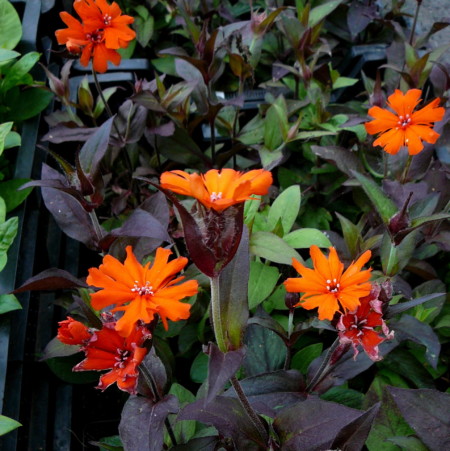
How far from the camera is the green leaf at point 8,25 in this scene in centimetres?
132

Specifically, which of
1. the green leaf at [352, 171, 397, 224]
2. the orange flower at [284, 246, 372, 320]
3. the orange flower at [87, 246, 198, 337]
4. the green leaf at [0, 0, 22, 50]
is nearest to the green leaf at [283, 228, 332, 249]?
the green leaf at [352, 171, 397, 224]

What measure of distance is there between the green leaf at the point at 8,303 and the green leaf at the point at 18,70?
1.93 ft

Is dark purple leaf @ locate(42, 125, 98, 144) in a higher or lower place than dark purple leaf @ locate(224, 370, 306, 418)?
higher

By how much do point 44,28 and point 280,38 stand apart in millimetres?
677

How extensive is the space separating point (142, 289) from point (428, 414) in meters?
0.42

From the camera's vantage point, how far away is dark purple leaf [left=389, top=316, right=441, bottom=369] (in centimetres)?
82

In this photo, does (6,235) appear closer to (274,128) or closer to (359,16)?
(274,128)

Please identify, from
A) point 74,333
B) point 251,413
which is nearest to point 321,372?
point 251,413

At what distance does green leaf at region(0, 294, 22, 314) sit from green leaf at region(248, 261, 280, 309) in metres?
0.39

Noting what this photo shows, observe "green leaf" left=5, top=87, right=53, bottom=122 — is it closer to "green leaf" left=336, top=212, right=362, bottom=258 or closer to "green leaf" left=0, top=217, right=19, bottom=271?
"green leaf" left=0, top=217, right=19, bottom=271

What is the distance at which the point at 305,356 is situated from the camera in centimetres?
97

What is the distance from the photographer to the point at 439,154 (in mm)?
1258

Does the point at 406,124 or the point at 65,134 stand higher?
the point at 406,124

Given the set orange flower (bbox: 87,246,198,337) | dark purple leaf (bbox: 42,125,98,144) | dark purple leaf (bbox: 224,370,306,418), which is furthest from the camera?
dark purple leaf (bbox: 42,125,98,144)
